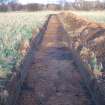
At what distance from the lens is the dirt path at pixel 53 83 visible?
7734 mm

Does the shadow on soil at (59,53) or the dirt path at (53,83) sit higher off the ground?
the dirt path at (53,83)

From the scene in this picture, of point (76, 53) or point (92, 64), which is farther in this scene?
point (76, 53)

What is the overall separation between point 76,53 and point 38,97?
211 inches

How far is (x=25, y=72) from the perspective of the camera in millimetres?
10180

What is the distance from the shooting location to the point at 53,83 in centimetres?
920

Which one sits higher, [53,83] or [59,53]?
[53,83]

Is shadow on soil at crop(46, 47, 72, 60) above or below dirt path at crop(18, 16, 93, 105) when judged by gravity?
below

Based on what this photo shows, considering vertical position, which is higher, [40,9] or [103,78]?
[103,78]

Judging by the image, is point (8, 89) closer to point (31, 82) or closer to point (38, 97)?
point (38, 97)

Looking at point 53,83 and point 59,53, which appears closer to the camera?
point 53,83

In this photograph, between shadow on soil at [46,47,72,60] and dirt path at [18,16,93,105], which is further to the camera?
shadow on soil at [46,47,72,60]

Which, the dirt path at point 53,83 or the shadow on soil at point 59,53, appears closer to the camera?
the dirt path at point 53,83

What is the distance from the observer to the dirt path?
7.73 m

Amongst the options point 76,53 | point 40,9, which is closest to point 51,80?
point 76,53
